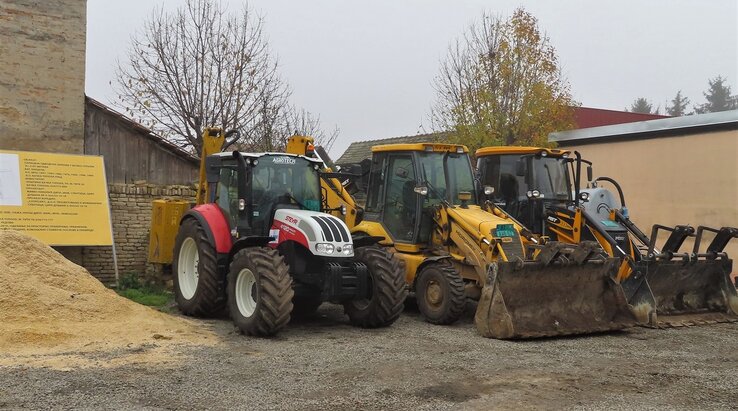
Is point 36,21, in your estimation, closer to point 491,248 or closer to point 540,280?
point 491,248

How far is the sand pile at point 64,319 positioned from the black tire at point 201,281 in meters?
0.34

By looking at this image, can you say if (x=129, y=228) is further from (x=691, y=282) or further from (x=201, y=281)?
(x=691, y=282)

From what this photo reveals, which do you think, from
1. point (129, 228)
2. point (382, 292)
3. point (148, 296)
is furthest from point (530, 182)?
point (129, 228)

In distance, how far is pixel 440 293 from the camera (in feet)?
32.7

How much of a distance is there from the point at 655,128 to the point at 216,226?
37.9 ft

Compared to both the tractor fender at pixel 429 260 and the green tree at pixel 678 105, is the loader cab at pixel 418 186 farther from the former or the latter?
the green tree at pixel 678 105

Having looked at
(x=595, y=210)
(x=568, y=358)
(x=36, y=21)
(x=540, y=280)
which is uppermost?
(x=36, y=21)

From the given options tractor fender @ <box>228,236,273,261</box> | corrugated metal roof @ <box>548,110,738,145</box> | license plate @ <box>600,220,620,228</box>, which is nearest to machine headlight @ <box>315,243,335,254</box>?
tractor fender @ <box>228,236,273,261</box>

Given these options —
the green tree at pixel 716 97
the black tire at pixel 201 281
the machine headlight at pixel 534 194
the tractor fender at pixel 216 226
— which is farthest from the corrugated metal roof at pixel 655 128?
the green tree at pixel 716 97

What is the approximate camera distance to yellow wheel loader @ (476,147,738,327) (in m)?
10.2

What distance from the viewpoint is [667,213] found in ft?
54.9

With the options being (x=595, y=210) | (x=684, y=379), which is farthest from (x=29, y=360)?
(x=595, y=210)

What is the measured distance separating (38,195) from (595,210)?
964 centimetres

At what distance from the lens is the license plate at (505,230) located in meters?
9.92
